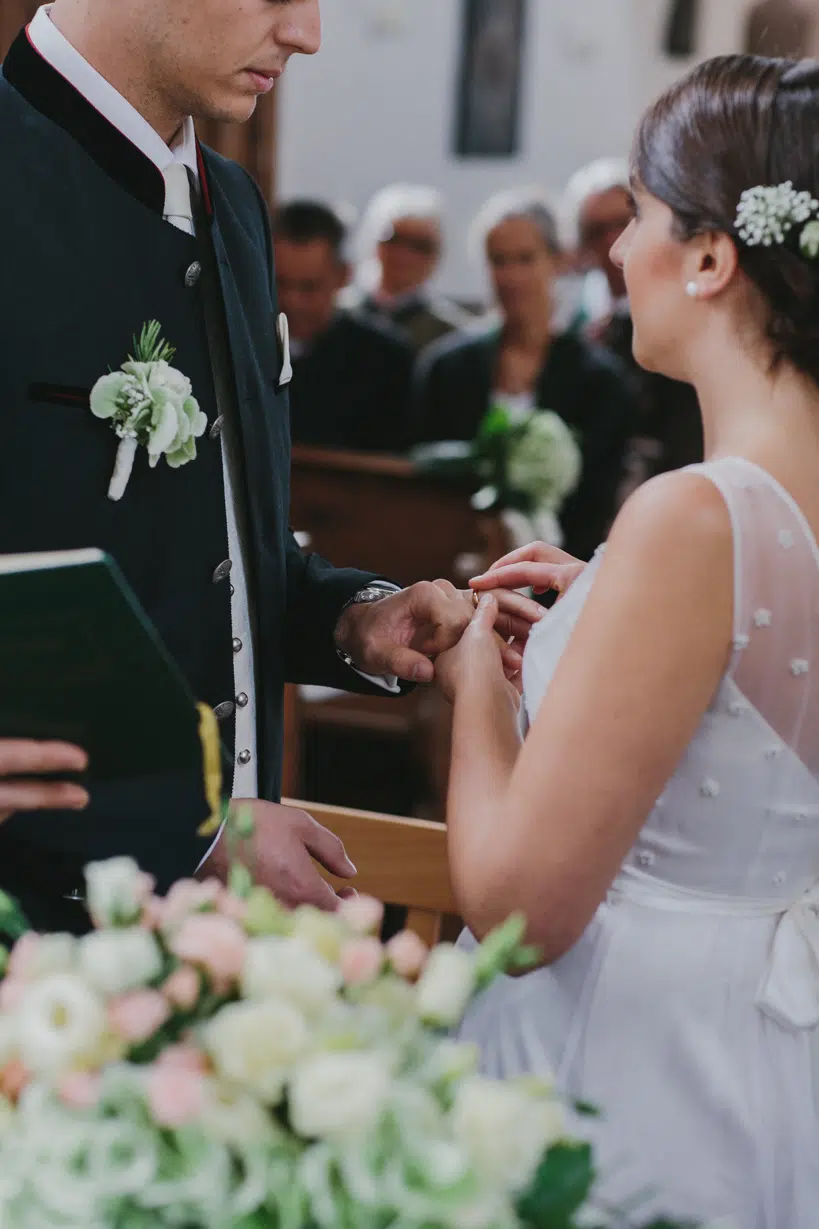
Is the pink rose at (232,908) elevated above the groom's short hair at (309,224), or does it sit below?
below

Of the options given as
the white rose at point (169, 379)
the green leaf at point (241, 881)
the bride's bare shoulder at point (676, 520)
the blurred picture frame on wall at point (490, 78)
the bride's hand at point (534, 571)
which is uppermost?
the blurred picture frame on wall at point (490, 78)

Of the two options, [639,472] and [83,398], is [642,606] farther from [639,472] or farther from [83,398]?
[639,472]

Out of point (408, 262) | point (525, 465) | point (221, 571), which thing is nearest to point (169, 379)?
point (221, 571)

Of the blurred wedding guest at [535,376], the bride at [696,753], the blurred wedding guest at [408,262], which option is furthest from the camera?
the blurred wedding guest at [408,262]

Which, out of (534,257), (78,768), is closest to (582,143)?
Result: (534,257)

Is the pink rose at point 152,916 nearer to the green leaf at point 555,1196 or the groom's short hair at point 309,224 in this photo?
the green leaf at point 555,1196

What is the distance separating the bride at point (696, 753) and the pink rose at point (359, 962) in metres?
0.51

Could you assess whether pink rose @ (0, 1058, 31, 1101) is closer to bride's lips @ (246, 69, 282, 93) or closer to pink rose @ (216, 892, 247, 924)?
pink rose @ (216, 892, 247, 924)

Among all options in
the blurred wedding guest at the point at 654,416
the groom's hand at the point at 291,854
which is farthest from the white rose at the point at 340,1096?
the blurred wedding guest at the point at 654,416

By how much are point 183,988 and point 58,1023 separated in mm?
69

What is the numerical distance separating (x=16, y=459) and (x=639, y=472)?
13.5 ft

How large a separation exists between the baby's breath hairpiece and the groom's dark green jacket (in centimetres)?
73

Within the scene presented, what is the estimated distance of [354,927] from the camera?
0.91m

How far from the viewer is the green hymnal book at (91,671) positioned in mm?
1045
